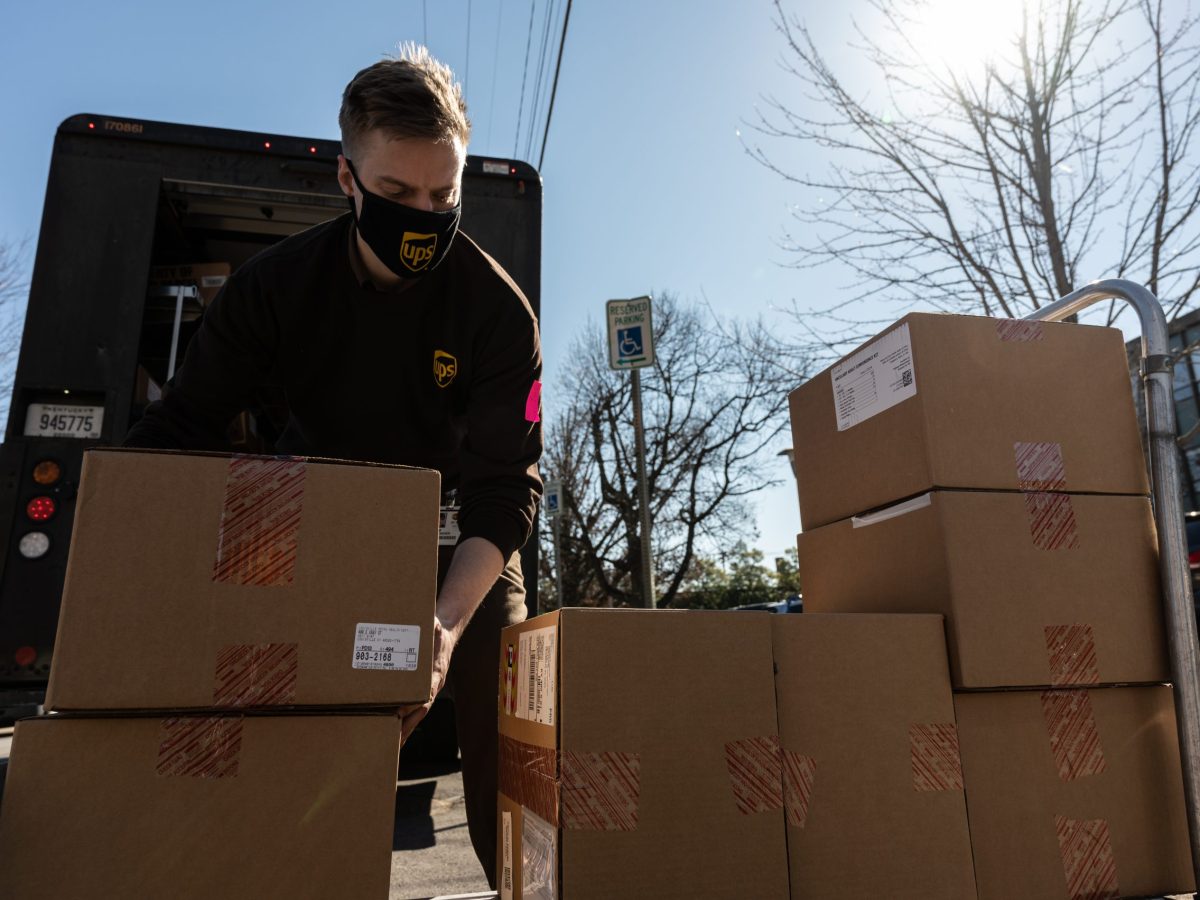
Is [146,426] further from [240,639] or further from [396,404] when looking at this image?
[240,639]

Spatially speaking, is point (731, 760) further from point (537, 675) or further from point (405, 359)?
point (405, 359)

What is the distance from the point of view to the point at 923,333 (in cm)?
169

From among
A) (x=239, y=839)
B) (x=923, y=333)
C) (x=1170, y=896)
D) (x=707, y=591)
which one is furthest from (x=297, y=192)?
(x=707, y=591)

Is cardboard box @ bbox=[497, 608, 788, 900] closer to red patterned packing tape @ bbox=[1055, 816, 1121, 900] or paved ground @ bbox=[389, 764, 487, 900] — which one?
red patterned packing tape @ bbox=[1055, 816, 1121, 900]

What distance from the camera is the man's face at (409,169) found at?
146cm

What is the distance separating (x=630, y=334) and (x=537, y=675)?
174 inches

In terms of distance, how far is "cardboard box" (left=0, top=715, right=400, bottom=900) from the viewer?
94cm

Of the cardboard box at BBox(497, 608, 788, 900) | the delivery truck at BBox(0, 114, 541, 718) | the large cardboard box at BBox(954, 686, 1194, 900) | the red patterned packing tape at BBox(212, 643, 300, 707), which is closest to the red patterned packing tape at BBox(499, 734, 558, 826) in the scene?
the cardboard box at BBox(497, 608, 788, 900)

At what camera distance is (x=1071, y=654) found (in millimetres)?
1574

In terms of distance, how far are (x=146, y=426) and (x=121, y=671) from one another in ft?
2.15

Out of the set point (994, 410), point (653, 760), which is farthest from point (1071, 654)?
point (653, 760)

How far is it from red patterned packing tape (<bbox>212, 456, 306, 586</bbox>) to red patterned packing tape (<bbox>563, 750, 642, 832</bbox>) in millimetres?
505

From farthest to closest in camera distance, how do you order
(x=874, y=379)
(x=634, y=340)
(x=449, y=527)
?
1. (x=634, y=340)
2. (x=449, y=527)
3. (x=874, y=379)

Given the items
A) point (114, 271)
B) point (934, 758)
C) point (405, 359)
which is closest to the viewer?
point (934, 758)
